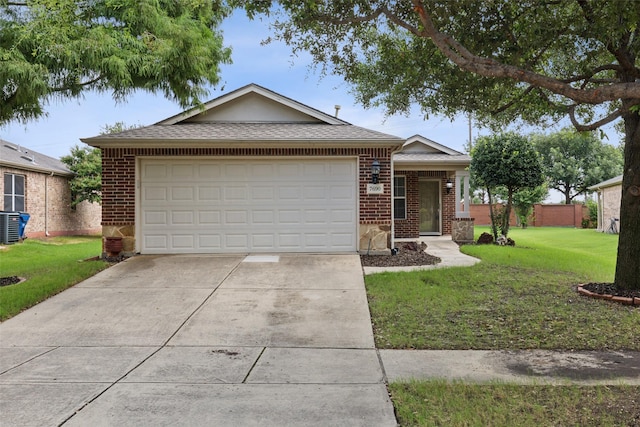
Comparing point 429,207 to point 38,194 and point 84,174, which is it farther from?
point 38,194

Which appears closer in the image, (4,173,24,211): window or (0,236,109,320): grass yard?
(0,236,109,320): grass yard

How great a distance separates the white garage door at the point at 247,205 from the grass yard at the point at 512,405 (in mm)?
7311

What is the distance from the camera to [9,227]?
16.8 metres

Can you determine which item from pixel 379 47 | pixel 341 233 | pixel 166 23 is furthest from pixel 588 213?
pixel 166 23

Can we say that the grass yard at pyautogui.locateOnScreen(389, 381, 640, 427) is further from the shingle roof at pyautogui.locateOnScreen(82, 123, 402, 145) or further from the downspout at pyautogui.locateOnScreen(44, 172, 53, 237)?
the downspout at pyautogui.locateOnScreen(44, 172, 53, 237)

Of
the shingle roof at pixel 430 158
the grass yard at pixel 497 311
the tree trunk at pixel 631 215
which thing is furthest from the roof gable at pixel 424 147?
the tree trunk at pixel 631 215

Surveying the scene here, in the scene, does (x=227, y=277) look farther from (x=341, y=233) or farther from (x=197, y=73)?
(x=197, y=73)

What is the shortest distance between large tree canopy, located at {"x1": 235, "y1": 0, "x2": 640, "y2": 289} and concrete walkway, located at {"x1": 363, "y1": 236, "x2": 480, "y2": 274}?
3.25 m

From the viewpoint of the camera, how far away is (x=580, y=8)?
740 cm

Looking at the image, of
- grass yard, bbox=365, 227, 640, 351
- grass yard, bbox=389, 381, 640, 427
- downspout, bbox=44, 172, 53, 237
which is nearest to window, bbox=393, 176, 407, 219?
grass yard, bbox=365, 227, 640, 351

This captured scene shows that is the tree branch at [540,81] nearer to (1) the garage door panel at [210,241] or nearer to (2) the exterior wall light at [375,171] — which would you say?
(2) the exterior wall light at [375,171]

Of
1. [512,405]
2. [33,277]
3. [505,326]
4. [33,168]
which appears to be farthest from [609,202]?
[33,168]

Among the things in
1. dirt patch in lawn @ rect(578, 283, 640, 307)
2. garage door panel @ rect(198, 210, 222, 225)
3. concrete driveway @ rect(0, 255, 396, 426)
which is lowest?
concrete driveway @ rect(0, 255, 396, 426)

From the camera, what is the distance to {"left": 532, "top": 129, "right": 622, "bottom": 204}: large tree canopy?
1613 inches
